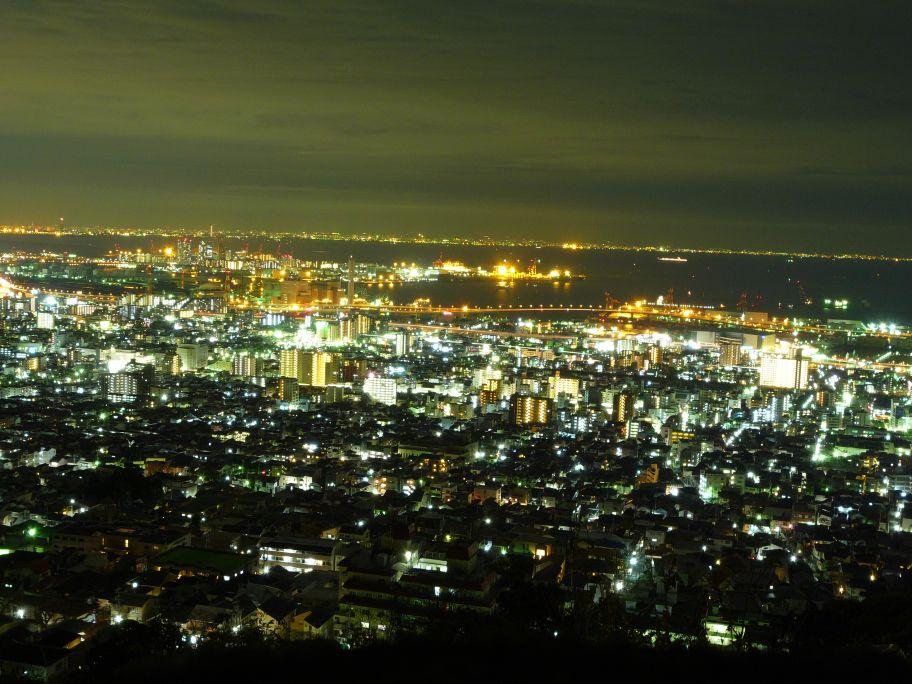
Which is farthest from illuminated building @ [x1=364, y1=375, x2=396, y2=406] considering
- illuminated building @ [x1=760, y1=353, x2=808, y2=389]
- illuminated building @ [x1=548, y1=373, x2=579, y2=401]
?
illuminated building @ [x1=760, y1=353, x2=808, y2=389]

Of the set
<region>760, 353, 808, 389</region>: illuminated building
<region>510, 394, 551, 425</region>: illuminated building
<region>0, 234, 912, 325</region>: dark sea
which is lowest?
<region>510, 394, 551, 425</region>: illuminated building

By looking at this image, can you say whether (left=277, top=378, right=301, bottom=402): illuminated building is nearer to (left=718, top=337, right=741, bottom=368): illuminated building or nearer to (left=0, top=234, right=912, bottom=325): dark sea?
(left=718, top=337, right=741, bottom=368): illuminated building

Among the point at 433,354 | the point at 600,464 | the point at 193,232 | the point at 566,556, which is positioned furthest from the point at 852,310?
the point at 193,232

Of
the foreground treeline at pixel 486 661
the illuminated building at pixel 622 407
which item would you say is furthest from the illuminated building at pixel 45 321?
the foreground treeline at pixel 486 661

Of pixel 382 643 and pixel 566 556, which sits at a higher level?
pixel 382 643

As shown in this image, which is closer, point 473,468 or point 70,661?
point 70,661

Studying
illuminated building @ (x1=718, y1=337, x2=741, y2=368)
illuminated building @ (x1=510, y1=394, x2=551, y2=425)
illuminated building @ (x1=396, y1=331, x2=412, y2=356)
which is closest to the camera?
illuminated building @ (x1=510, y1=394, x2=551, y2=425)

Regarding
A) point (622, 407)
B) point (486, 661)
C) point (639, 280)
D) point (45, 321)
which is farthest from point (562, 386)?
point (639, 280)

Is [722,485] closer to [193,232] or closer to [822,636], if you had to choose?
[822,636]
